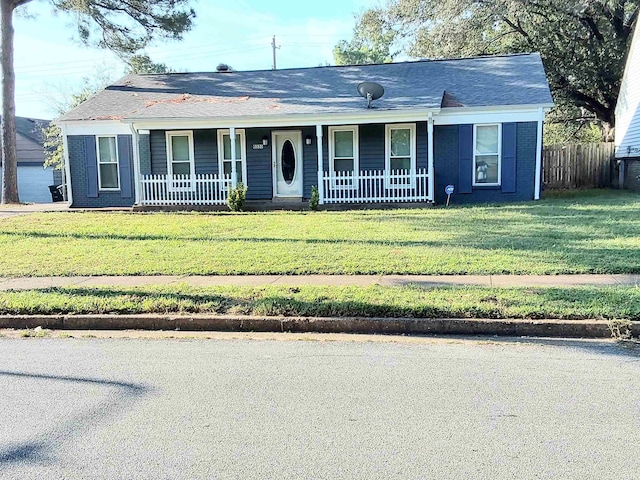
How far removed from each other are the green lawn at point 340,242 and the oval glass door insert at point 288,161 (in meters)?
3.56

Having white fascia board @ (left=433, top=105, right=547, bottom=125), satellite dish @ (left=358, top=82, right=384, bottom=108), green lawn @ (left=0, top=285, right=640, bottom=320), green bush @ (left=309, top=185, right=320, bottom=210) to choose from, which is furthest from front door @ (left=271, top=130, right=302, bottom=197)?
green lawn @ (left=0, top=285, right=640, bottom=320)

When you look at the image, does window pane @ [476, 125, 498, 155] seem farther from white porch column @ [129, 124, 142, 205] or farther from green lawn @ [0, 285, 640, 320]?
green lawn @ [0, 285, 640, 320]

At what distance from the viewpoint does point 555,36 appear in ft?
82.8

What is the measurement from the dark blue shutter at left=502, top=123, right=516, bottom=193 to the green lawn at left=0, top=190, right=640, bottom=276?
2057 mm

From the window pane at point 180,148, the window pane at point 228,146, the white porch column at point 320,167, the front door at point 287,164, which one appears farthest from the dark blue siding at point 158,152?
the white porch column at point 320,167

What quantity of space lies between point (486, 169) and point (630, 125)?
8210mm

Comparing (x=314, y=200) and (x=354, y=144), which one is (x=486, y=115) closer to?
(x=354, y=144)

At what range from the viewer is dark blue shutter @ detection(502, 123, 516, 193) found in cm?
1596

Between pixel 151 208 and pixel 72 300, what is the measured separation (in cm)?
1024

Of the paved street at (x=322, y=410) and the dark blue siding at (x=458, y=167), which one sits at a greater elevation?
the dark blue siding at (x=458, y=167)

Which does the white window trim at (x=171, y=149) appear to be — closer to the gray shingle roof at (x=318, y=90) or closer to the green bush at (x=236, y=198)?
the gray shingle roof at (x=318, y=90)

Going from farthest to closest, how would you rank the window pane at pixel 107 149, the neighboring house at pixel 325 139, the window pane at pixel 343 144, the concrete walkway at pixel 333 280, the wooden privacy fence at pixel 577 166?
the wooden privacy fence at pixel 577 166 → the window pane at pixel 107 149 → the window pane at pixel 343 144 → the neighboring house at pixel 325 139 → the concrete walkway at pixel 333 280

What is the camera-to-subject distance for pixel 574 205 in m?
14.1

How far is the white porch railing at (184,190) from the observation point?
16594 mm
